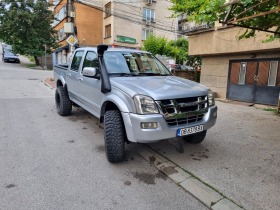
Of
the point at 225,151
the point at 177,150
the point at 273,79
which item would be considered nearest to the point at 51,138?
the point at 177,150

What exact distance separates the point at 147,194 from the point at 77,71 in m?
3.52

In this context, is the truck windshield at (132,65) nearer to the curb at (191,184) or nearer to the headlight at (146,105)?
the headlight at (146,105)

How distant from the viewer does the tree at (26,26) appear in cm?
2402

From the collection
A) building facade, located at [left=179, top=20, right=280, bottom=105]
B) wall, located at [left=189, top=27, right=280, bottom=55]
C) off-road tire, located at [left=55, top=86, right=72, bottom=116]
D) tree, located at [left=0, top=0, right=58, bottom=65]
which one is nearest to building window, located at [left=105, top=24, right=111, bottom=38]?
tree, located at [left=0, top=0, right=58, bottom=65]

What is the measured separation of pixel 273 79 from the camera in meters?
8.97

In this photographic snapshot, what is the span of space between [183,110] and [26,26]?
87.6ft

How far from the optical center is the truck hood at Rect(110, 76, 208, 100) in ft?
10.7

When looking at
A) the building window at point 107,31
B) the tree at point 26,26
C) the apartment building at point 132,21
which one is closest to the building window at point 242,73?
the apartment building at point 132,21

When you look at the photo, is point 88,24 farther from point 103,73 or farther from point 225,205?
point 225,205

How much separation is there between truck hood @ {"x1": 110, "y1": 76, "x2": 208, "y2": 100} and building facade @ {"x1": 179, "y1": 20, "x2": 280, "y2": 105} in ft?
17.8

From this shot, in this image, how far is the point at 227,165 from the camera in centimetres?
365

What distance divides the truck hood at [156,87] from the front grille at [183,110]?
85 mm

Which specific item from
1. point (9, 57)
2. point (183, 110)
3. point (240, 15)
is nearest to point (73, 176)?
point (183, 110)

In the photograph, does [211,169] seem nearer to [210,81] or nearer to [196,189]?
[196,189]
